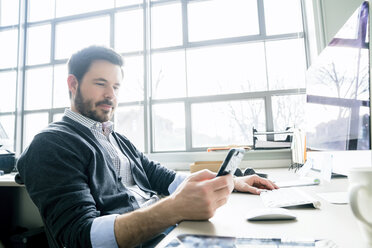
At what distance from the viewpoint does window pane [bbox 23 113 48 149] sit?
295 cm

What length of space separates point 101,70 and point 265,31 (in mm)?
2049

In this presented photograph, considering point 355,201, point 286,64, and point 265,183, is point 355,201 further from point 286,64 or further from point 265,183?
point 286,64

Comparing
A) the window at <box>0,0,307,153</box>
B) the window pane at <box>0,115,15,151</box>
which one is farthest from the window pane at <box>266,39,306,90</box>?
the window pane at <box>0,115,15,151</box>

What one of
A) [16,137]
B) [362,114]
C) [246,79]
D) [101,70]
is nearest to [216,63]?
[246,79]

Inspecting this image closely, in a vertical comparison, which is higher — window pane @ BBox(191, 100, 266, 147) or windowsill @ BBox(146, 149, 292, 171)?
window pane @ BBox(191, 100, 266, 147)

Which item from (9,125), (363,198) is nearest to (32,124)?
(9,125)

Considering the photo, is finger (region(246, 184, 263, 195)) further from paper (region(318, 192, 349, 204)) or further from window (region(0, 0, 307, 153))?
window (region(0, 0, 307, 153))

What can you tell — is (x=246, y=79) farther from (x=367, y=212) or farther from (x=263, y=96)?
(x=367, y=212)

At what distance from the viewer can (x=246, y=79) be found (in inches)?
97.9

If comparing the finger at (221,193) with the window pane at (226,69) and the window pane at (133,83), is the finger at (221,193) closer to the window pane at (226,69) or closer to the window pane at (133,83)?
the window pane at (226,69)

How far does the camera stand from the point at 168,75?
2676 millimetres

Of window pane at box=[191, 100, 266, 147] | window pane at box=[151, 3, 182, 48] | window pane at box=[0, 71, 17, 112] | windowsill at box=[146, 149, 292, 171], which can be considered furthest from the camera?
window pane at box=[0, 71, 17, 112]

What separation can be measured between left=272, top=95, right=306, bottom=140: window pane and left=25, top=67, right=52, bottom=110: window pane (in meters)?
2.71

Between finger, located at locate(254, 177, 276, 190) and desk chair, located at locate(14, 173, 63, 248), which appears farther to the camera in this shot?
finger, located at locate(254, 177, 276, 190)
